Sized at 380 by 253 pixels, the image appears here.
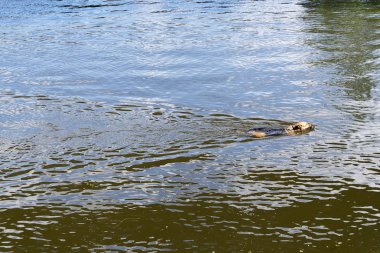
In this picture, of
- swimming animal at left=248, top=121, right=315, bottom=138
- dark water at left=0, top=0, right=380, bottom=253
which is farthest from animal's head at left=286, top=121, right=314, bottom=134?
dark water at left=0, top=0, right=380, bottom=253

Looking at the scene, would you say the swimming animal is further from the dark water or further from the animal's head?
the dark water

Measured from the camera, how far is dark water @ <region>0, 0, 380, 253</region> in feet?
20.1

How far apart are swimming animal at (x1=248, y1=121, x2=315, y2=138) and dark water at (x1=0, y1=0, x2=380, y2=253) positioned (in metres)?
0.16

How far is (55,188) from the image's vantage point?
7082 mm

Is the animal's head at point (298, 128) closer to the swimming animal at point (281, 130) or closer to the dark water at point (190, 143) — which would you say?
the swimming animal at point (281, 130)

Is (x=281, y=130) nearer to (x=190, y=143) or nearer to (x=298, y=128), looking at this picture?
(x=298, y=128)

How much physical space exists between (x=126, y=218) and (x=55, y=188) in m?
1.13

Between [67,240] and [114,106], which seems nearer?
[67,240]

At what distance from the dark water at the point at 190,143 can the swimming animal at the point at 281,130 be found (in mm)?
158

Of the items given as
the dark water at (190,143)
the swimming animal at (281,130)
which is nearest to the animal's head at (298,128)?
the swimming animal at (281,130)

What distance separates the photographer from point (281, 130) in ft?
28.9

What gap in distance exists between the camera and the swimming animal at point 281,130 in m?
8.70

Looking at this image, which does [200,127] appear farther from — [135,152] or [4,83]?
[4,83]

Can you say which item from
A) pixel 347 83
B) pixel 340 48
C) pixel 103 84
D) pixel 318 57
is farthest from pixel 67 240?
pixel 340 48
